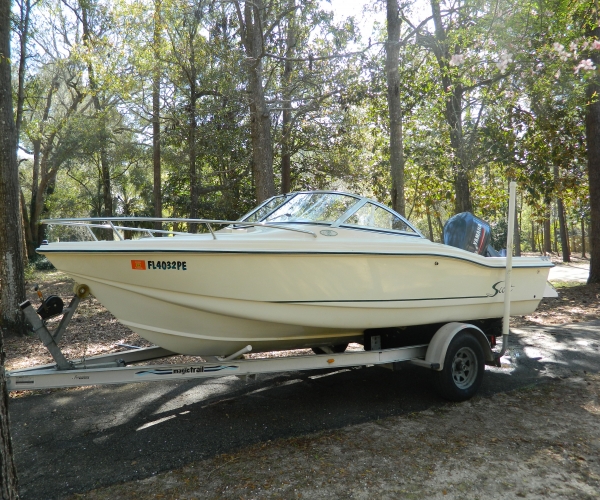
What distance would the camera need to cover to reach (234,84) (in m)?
12.0

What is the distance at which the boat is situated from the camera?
12.9 ft

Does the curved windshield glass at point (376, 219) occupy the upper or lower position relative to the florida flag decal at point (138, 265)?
upper

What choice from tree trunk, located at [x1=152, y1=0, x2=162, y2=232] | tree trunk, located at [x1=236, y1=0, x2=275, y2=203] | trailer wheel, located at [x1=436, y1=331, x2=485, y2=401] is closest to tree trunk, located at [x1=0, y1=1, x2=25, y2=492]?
tree trunk, located at [x1=236, y1=0, x2=275, y2=203]

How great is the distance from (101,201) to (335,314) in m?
29.1

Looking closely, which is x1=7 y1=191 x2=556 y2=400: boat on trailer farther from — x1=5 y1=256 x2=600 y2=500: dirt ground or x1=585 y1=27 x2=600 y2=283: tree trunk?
x1=585 y1=27 x2=600 y2=283: tree trunk

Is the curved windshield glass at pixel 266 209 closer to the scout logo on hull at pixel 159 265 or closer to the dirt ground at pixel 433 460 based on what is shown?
the scout logo on hull at pixel 159 265

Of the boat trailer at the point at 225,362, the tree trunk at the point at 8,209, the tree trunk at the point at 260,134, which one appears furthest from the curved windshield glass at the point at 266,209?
the tree trunk at the point at 260,134

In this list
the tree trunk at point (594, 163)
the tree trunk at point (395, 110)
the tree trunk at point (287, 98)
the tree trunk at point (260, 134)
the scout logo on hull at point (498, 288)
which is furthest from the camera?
the tree trunk at point (594, 163)

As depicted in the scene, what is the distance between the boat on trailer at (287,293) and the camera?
3.92m

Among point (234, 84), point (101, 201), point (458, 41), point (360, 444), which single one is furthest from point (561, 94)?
point (101, 201)

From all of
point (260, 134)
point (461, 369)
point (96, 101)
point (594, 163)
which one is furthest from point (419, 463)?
point (96, 101)

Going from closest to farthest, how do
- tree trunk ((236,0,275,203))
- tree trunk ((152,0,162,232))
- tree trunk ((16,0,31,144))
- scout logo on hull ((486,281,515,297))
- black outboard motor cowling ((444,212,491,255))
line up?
scout logo on hull ((486,281,515,297)) → black outboard motor cowling ((444,212,491,255)) → tree trunk ((236,0,275,203)) → tree trunk ((152,0,162,232)) → tree trunk ((16,0,31,144))

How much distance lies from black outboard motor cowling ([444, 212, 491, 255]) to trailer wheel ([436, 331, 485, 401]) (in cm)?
128

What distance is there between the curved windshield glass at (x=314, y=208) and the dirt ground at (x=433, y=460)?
2.02m
